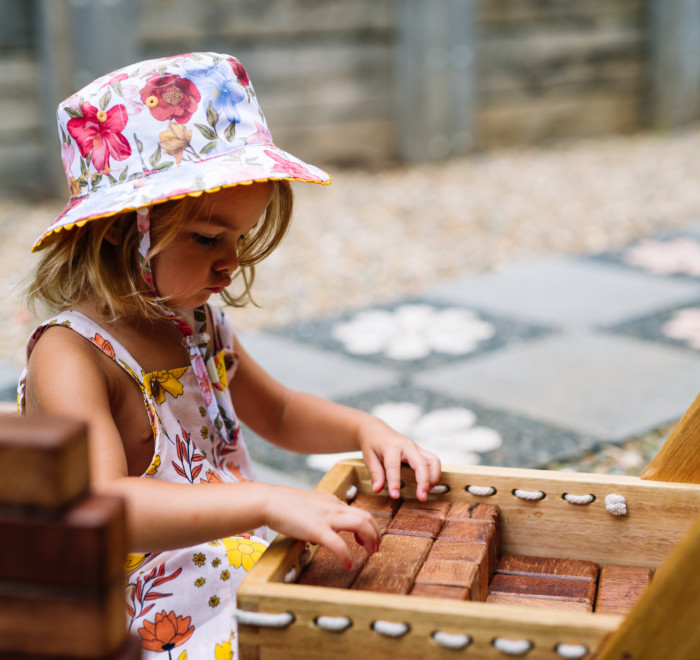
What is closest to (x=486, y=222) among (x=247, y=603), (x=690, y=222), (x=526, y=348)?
(x=690, y=222)

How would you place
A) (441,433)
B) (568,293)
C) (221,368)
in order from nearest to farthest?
(221,368) < (441,433) < (568,293)

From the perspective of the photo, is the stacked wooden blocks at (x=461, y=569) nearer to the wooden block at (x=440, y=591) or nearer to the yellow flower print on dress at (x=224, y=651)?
the wooden block at (x=440, y=591)

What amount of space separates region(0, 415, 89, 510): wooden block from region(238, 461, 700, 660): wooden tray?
0.40 m

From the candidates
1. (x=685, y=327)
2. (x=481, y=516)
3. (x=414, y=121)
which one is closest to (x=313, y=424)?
(x=481, y=516)

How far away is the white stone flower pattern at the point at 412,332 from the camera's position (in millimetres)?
3336

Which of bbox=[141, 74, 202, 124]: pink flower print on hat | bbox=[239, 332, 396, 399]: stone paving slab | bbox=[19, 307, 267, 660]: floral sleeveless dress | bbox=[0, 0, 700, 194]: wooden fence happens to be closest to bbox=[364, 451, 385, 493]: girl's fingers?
bbox=[19, 307, 267, 660]: floral sleeveless dress

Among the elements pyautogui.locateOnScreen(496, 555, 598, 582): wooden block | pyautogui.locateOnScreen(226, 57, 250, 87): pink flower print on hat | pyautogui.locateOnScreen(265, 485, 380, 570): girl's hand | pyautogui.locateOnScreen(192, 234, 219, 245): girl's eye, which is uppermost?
pyautogui.locateOnScreen(226, 57, 250, 87): pink flower print on hat

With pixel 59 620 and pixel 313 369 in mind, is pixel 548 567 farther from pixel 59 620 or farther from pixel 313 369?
pixel 313 369

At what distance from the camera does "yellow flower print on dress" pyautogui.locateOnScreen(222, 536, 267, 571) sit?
4.65 ft

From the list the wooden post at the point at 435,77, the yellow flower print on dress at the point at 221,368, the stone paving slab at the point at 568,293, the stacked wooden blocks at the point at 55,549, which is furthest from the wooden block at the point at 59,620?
the wooden post at the point at 435,77

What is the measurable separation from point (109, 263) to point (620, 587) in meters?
0.87

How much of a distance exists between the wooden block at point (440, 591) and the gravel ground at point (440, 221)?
2499 mm

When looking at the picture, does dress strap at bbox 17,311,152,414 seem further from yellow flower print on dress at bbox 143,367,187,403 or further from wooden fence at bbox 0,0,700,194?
wooden fence at bbox 0,0,700,194

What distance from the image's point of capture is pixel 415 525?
4.22 ft
